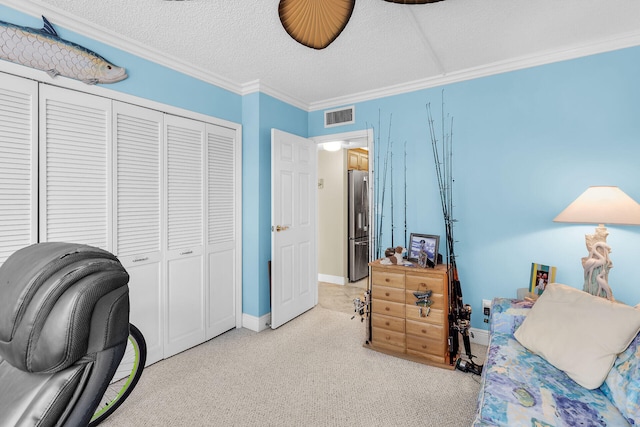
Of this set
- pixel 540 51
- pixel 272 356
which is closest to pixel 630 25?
pixel 540 51

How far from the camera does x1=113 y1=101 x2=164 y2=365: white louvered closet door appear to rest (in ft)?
7.54

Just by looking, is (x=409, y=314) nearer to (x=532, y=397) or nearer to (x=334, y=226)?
(x=532, y=397)

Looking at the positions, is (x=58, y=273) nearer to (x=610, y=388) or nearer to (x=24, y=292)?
(x=24, y=292)

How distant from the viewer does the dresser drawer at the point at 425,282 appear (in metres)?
2.48

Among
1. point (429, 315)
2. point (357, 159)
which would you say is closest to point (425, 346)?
point (429, 315)

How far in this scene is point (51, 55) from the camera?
6.26 feet

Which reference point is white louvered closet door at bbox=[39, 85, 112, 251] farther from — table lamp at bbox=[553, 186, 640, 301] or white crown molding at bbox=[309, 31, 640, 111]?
table lamp at bbox=[553, 186, 640, 301]

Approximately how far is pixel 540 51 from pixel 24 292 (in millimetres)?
3368

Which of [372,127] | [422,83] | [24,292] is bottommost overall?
[24,292]

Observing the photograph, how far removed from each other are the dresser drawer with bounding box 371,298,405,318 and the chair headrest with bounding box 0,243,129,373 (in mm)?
2253

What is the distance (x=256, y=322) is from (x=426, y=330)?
1.65m

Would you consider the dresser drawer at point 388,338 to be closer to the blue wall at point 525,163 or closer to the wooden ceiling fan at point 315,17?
the blue wall at point 525,163

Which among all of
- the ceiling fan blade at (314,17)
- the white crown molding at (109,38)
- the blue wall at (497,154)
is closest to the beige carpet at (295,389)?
the blue wall at (497,154)

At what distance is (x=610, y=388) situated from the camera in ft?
4.47
